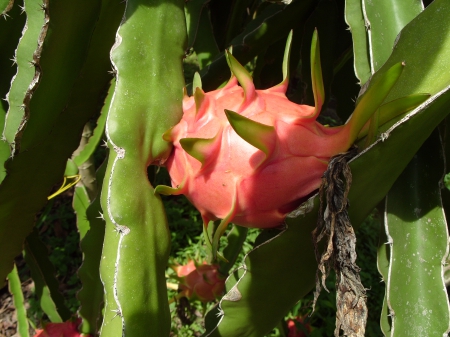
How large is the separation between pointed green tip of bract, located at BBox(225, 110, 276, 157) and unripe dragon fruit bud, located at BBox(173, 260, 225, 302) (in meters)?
0.85

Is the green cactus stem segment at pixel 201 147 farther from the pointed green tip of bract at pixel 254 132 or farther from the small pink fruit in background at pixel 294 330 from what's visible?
the small pink fruit in background at pixel 294 330

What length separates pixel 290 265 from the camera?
0.60 metres

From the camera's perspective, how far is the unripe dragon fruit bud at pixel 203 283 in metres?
1.29

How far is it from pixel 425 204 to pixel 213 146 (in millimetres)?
355

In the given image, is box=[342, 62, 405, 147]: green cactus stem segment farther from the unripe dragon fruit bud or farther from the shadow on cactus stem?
the unripe dragon fruit bud

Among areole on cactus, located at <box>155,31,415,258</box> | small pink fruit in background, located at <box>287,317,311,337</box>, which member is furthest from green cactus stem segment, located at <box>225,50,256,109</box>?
small pink fruit in background, located at <box>287,317,311,337</box>

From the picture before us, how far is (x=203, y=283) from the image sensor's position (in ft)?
4.28

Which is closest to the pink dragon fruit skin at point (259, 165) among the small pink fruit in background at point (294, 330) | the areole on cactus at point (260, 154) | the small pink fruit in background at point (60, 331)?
the areole on cactus at point (260, 154)

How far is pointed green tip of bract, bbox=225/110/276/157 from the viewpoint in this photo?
0.46m

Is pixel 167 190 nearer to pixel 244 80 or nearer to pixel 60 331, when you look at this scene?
pixel 244 80

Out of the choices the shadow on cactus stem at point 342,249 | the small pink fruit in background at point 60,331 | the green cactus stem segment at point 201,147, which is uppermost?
the green cactus stem segment at point 201,147

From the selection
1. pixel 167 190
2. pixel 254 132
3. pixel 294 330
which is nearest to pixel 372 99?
pixel 254 132

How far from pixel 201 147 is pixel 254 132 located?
2.9 inches

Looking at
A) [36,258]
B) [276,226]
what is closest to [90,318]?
[36,258]
